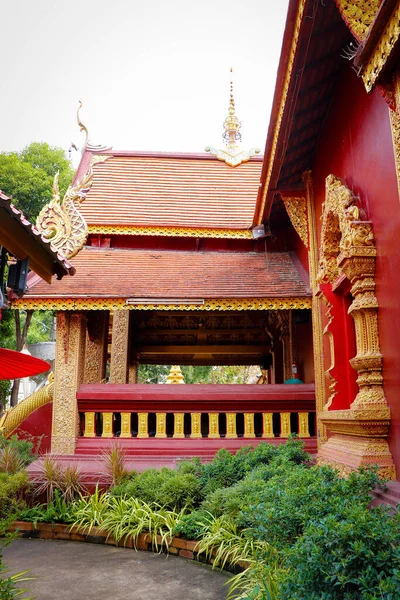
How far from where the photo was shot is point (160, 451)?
19.4 ft

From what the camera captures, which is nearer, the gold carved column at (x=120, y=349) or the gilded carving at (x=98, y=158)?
the gold carved column at (x=120, y=349)

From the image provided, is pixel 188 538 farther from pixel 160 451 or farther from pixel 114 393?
pixel 114 393

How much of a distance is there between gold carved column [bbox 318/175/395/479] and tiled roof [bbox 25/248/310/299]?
227cm

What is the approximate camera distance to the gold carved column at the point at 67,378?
5.92 meters

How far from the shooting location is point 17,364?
3.59m

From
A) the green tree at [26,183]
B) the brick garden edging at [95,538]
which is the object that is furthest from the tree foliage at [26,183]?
the brick garden edging at [95,538]

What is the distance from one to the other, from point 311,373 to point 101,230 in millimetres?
3851

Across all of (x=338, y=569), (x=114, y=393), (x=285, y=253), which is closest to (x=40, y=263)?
(x=114, y=393)

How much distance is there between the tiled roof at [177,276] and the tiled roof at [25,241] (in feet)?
4.32

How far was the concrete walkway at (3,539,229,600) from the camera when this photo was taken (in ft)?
11.0

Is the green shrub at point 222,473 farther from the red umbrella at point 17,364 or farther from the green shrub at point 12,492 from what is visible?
the red umbrella at point 17,364

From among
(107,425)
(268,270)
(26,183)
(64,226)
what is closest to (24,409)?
(107,425)

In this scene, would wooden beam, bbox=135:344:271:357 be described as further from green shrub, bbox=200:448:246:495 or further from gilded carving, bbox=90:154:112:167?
green shrub, bbox=200:448:246:495

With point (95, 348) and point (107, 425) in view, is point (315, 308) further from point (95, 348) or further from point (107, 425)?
point (95, 348)
